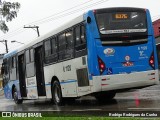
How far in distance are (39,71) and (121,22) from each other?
6164 mm

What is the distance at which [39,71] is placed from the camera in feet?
65.1

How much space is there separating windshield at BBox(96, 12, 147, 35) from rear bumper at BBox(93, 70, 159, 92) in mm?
1533

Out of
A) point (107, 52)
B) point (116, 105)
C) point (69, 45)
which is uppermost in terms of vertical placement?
point (69, 45)

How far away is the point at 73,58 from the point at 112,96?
11.2ft

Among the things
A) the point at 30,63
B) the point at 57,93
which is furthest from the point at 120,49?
the point at 30,63

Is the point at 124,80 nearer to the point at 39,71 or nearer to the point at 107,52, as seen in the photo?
the point at 107,52

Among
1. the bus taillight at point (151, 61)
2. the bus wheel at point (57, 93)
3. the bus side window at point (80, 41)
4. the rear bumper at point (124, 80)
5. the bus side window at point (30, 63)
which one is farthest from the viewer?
the bus side window at point (30, 63)

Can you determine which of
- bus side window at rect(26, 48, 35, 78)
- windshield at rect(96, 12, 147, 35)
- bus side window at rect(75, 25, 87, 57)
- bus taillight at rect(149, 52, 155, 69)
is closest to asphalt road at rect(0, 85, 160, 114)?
bus taillight at rect(149, 52, 155, 69)

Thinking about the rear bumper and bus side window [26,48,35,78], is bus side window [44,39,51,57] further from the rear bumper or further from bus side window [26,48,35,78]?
the rear bumper

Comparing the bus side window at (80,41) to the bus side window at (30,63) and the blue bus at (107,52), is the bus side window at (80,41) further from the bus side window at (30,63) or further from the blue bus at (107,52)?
the bus side window at (30,63)

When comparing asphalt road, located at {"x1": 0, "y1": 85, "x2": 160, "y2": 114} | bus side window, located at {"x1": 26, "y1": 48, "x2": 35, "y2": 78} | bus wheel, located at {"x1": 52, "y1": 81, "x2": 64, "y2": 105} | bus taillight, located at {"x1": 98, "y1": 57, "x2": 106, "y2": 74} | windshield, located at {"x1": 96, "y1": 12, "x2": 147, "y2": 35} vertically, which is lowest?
asphalt road, located at {"x1": 0, "y1": 85, "x2": 160, "y2": 114}

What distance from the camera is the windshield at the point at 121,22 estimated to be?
583 inches

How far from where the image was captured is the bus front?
47.6ft

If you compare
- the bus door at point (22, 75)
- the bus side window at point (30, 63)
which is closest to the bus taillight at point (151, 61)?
the bus side window at point (30, 63)
